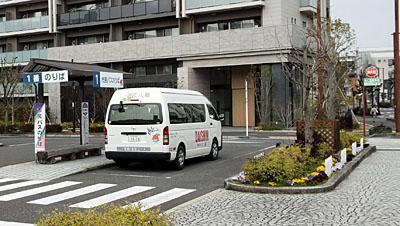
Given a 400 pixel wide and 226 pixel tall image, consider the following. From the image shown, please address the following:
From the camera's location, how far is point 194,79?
3697 cm

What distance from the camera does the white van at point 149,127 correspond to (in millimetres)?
12641

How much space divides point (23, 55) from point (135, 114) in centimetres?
3526

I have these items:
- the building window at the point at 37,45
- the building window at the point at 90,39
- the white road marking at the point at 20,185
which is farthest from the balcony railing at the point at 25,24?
the white road marking at the point at 20,185

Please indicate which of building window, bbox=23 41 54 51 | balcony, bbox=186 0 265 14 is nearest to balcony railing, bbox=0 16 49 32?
building window, bbox=23 41 54 51

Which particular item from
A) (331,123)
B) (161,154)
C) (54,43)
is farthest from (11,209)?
(54,43)

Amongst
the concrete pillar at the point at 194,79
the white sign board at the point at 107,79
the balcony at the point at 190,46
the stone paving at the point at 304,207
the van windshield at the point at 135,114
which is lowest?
the stone paving at the point at 304,207

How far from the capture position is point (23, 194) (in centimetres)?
997

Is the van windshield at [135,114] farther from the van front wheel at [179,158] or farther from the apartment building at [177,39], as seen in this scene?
the apartment building at [177,39]

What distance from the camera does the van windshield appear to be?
41.9ft

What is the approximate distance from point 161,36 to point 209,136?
Result: 25.5m

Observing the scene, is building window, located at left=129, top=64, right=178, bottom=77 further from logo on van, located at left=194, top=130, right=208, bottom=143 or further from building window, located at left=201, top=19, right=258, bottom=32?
logo on van, located at left=194, top=130, right=208, bottom=143

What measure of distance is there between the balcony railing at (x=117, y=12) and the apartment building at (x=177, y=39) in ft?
0.26

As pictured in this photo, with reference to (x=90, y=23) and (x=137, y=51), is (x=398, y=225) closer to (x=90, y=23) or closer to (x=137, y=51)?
(x=137, y=51)

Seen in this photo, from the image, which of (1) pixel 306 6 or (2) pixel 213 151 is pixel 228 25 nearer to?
(1) pixel 306 6
